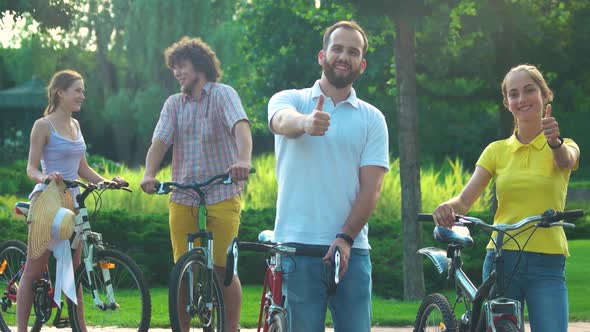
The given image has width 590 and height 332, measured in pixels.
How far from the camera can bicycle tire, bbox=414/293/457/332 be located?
230 inches

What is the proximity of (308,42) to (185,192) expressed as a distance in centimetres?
2272

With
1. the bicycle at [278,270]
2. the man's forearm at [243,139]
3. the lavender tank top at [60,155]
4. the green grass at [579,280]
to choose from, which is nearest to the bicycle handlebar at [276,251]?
the bicycle at [278,270]

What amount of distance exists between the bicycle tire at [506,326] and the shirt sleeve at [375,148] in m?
0.92

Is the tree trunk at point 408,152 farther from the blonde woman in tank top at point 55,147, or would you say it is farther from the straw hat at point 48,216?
the straw hat at point 48,216

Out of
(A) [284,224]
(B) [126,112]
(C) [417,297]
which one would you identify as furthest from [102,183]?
(B) [126,112]

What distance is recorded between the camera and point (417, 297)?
1138cm

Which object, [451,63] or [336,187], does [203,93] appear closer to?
[336,187]

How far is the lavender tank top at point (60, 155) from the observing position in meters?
7.62

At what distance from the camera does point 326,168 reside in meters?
4.64

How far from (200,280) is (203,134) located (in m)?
0.89

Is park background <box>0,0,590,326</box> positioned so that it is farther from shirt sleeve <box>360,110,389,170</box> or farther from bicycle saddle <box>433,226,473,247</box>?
shirt sleeve <box>360,110,389,170</box>

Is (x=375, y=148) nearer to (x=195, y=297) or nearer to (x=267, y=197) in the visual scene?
(x=195, y=297)

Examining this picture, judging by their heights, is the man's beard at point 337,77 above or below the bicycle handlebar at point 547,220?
above

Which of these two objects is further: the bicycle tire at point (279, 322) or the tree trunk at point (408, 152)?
the tree trunk at point (408, 152)
